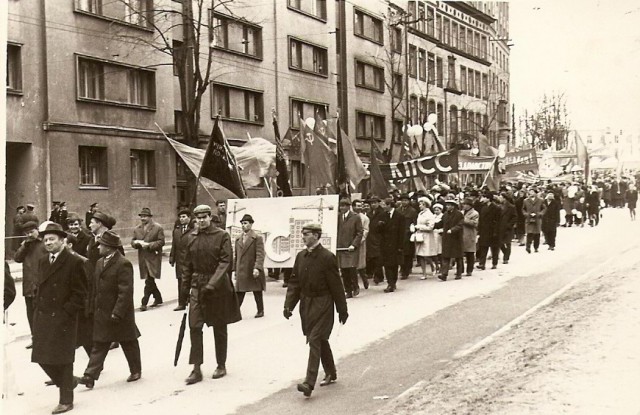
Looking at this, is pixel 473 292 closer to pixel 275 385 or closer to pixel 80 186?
pixel 275 385

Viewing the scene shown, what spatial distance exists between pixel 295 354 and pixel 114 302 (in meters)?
2.37

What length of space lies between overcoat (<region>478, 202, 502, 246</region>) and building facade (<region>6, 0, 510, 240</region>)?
4058 mm

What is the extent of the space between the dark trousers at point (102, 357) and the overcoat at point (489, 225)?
1165 centimetres

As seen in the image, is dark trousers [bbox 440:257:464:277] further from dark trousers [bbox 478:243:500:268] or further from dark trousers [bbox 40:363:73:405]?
dark trousers [bbox 40:363:73:405]

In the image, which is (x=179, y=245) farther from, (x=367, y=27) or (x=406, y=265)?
(x=367, y=27)

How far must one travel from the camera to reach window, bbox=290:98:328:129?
3578cm

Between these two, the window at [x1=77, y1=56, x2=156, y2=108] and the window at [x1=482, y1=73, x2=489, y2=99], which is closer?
the window at [x1=77, y1=56, x2=156, y2=108]

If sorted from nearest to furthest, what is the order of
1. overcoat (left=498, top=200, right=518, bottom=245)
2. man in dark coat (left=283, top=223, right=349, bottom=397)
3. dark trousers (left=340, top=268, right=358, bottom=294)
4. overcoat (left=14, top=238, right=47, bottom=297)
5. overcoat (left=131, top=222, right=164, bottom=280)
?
man in dark coat (left=283, top=223, right=349, bottom=397)
overcoat (left=14, top=238, right=47, bottom=297)
overcoat (left=131, top=222, right=164, bottom=280)
dark trousers (left=340, top=268, right=358, bottom=294)
overcoat (left=498, top=200, right=518, bottom=245)

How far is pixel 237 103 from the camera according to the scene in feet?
109

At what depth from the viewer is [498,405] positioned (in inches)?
246

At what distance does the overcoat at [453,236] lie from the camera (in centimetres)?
A: 1675

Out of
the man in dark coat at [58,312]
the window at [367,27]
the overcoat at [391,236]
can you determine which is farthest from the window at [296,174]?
the man in dark coat at [58,312]

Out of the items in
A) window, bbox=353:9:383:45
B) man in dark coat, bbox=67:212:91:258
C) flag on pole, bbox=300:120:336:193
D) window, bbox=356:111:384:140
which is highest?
window, bbox=353:9:383:45

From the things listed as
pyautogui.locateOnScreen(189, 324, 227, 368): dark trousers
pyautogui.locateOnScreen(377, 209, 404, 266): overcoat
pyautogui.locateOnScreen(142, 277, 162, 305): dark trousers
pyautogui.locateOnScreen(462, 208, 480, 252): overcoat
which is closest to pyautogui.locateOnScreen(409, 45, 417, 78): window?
pyautogui.locateOnScreen(462, 208, 480, 252): overcoat
